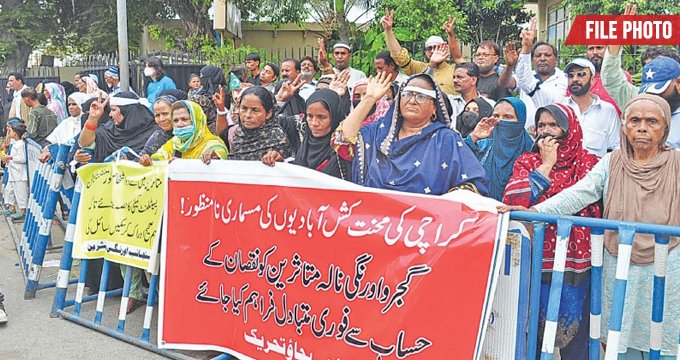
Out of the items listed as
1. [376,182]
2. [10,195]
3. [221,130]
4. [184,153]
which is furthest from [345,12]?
[376,182]

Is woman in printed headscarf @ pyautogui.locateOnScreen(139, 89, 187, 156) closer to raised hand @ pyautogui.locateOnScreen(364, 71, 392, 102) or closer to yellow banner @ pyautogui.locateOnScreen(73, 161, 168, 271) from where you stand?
yellow banner @ pyautogui.locateOnScreen(73, 161, 168, 271)

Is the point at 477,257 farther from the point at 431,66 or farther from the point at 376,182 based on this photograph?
the point at 431,66

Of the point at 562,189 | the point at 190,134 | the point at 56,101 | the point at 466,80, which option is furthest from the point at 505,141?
the point at 56,101

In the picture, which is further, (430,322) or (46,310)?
(46,310)

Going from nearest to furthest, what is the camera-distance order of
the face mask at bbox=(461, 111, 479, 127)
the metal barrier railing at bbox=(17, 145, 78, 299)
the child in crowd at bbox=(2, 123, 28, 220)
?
the face mask at bbox=(461, 111, 479, 127) < the metal barrier railing at bbox=(17, 145, 78, 299) < the child in crowd at bbox=(2, 123, 28, 220)

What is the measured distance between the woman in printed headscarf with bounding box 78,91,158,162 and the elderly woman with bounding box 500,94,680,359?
3.75 meters

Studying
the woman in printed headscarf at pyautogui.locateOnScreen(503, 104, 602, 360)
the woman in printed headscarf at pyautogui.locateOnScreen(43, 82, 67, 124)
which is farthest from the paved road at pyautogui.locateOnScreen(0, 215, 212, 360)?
the woman in printed headscarf at pyautogui.locateOnScreen(43, 82, 67, 124)

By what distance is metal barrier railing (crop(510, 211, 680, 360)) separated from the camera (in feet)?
8.91

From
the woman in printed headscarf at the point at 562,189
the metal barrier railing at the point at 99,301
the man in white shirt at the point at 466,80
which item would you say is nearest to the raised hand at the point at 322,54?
the man in white shirt at the point at 466,80

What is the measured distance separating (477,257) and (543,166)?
66 centimetres

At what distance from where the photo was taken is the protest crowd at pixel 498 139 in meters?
2.96

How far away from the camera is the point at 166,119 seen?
5195 millimetres

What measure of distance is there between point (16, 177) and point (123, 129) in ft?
14.0

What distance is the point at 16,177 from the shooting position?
9.12m
